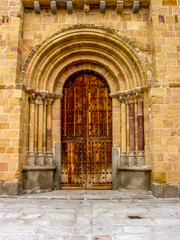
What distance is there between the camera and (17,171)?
6098mm

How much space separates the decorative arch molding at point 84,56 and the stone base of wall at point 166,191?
264 cm

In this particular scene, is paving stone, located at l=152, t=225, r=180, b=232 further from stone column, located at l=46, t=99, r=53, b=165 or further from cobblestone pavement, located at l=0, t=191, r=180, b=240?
stone column, located at l=46, t=99, r=53, b=165

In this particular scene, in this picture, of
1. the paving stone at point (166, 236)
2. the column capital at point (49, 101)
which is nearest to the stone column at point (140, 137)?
the column capital at point (49, 101)

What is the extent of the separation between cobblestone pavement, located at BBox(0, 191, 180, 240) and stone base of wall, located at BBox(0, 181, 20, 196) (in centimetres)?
23

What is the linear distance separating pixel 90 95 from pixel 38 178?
2727 mm

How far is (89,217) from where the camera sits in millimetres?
4266

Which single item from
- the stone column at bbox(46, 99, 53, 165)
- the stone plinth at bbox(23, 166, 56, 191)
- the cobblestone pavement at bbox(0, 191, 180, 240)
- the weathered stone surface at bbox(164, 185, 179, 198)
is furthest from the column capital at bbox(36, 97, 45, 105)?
the weathered stone surface at bbox(164, 185, 179, 198)

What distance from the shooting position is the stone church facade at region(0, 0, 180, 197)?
619 centimetres

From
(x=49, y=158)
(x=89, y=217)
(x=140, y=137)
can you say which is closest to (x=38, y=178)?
(x=49, y=158)

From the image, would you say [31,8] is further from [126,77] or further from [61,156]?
[61,156]

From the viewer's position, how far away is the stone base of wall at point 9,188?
19.7 feet

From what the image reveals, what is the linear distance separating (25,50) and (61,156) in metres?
3.07

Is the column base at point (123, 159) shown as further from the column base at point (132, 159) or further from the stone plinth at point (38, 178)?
the stone plinth at point (38, 178)

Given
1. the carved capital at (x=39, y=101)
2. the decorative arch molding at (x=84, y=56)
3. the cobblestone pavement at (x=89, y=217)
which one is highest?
the decorative arch molding at (x=84, y=56)
